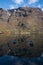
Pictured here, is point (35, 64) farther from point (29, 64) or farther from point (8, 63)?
point (8, 63)

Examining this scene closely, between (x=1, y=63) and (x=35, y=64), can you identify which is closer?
(x=35, y=64)

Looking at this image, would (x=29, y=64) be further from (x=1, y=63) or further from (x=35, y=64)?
(x=1, y=63)

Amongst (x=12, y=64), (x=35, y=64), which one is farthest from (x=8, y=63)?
(x=35, y=64)

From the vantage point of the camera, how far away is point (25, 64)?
1556 inches

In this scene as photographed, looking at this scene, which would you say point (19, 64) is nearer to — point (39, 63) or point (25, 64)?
point (25, 64)

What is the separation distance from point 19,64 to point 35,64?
13.3 ft

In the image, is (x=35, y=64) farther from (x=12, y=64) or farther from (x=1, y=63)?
(x=1, y=63)

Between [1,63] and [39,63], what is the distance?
10046mm

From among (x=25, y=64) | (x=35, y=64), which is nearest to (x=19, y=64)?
(x=25, y=64)

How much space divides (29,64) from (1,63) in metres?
7.73

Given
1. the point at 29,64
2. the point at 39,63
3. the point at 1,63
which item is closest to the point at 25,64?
the point at 29,64

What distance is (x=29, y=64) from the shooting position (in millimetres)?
39125

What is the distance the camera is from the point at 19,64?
39562 mm

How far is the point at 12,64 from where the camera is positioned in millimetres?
39812
